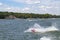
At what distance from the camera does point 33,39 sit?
36156mm

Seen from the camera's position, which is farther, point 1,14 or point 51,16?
point 51,16

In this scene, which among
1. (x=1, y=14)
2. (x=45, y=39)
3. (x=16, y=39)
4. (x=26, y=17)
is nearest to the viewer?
(x=45, y=39)

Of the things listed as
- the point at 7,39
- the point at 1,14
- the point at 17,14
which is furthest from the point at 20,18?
the point at 7,39

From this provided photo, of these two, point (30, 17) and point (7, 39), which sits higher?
point (7, 39)

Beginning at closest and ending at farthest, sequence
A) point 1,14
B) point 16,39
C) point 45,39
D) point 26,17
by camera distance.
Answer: point 45,39, point 16,39, point 1,14, point 26,17

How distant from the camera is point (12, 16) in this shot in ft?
521

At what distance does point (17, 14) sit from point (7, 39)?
126256mm

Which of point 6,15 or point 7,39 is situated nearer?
point 7,39

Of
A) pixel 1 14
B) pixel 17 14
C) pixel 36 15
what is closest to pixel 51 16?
pixel 36 15

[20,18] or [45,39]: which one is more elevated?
[45,39]

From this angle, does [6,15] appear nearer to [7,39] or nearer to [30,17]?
[30,17]

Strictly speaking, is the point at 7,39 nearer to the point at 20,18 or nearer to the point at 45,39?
the point at 45,39

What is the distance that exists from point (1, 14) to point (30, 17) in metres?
18.1

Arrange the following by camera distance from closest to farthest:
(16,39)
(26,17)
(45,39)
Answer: (45,39) < (16,39) < (26,17)
